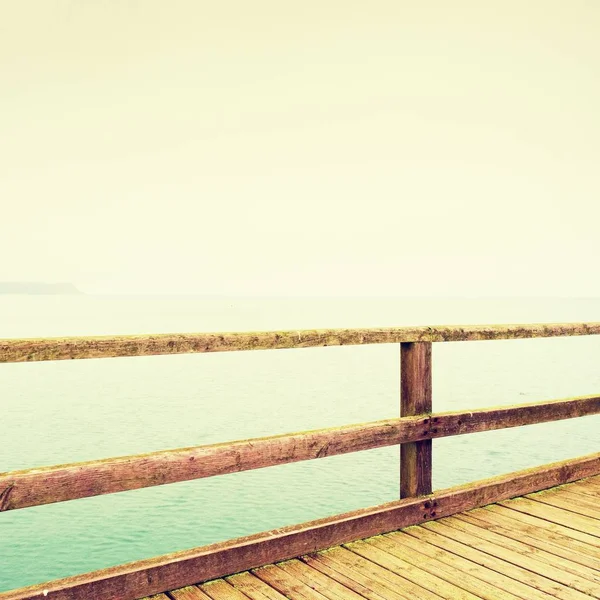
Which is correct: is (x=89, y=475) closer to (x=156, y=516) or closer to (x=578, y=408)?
(x=578, y=408)

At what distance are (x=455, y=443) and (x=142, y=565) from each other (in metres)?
20.2

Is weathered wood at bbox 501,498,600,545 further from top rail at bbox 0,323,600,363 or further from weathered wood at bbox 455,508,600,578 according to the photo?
top rail at bbox 0,323,600,363

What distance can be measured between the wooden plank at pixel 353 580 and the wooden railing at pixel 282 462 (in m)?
0.10

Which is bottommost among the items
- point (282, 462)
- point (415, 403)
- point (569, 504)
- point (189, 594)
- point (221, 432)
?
point (221, 432)

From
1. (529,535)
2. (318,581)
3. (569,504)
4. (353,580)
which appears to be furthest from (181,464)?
(569,504)

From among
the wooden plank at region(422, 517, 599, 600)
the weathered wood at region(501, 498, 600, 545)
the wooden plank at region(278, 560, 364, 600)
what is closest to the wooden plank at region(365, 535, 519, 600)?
the wooden plank at region(422, 517, 599, 600)

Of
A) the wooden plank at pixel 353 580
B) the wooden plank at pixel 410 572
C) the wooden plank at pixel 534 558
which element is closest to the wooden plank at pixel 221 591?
the wooden plank at pixel 353 580

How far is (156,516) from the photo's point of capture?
1423cm

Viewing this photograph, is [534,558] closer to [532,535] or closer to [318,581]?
[532,535]

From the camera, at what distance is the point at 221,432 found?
2434 cm

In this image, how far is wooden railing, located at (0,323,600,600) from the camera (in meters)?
2.97

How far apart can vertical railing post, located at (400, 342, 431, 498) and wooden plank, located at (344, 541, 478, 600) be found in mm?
532

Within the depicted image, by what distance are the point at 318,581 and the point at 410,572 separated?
1.70 feet

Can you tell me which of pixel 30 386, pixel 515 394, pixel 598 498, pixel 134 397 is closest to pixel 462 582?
pixel 598 498
